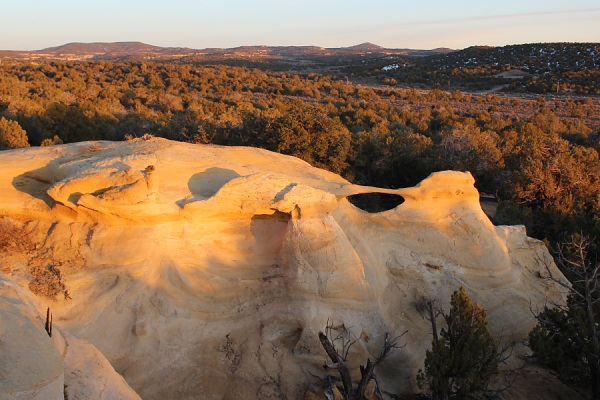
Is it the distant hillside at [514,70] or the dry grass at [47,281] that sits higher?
the distant hillside at [514,70]

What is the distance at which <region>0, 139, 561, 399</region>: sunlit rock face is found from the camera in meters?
7.85

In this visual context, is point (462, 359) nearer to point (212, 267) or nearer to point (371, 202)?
point (212, 267)

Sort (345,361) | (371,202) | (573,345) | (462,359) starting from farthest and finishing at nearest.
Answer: (371,202) → (573,345) → (345,361) → (462,359)

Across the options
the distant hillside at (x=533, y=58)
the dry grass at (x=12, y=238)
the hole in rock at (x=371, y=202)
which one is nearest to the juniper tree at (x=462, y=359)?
the dry grass at (x=12, y=238)

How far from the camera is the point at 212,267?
8.62 metres

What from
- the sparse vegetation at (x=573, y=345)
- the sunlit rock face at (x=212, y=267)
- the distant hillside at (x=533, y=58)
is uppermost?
the distant hillside at (x=533, y=58)

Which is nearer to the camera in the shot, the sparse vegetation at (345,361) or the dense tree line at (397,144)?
the sparse vegetation at (345,361)

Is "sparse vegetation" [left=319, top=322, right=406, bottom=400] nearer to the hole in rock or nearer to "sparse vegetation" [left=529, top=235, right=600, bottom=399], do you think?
"sparse vegetation" [left=529, top=235, right=600, bottom=399]

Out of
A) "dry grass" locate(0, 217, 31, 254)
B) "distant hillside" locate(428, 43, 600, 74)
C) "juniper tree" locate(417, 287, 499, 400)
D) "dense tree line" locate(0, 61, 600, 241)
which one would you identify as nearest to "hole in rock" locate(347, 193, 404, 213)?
"dense tree line" locate(0, 61, 600, 241)

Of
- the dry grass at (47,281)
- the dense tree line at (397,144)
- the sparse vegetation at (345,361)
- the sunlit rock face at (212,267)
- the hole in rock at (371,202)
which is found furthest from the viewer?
the dense tree line at (397,144)

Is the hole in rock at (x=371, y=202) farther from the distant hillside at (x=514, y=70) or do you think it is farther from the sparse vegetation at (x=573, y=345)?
the distant hillside at (x=514, y=70)

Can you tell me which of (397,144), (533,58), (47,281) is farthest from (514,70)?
(47,281)

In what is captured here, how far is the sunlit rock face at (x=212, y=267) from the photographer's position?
7.85 meters

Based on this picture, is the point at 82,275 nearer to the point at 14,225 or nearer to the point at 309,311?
the point at 14,225
